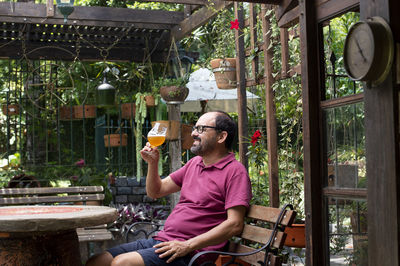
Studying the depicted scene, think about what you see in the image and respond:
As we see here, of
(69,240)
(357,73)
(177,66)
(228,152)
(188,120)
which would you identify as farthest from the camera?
(188,120)

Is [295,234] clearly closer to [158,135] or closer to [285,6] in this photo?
[158,135]

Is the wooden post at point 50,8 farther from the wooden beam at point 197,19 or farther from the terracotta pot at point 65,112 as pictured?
the terracotta pot at point 65,112

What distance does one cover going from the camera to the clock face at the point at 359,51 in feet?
7.41

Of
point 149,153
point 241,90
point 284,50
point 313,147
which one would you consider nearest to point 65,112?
point 241,90

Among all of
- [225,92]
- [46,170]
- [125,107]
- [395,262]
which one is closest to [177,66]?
[225,92]

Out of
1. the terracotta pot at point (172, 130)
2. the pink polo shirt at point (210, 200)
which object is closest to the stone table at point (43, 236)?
the pink polo shirt at point (210, 200)

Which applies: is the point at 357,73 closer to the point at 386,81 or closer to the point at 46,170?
the point at 386,81

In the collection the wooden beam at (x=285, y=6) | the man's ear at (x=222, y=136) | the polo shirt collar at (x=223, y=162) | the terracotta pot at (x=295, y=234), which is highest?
the wooden beam at (x=285, y=6)

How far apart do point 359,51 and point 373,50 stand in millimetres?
158

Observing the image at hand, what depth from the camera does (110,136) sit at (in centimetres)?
806

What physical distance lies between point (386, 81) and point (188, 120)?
6.83 meters

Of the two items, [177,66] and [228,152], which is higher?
[177,66]

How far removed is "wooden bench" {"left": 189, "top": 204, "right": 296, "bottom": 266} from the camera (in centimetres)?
284

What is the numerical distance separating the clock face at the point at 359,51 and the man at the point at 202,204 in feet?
2.96
